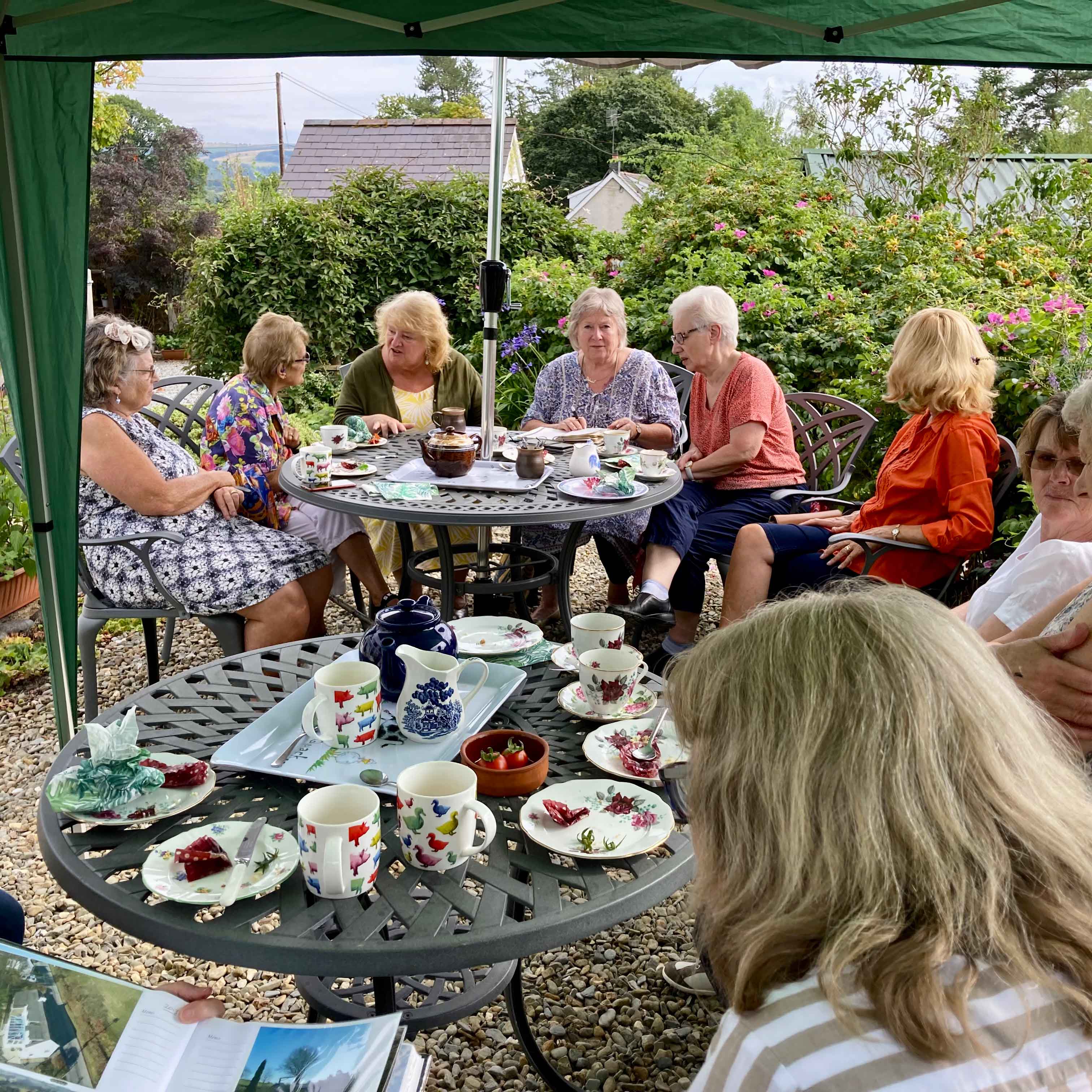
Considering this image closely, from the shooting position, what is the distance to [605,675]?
1683 mm

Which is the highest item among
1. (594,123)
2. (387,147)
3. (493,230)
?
(594,123)

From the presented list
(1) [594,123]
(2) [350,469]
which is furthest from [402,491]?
(1) [594,123]

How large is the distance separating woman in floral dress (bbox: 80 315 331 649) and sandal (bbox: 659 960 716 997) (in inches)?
62.5

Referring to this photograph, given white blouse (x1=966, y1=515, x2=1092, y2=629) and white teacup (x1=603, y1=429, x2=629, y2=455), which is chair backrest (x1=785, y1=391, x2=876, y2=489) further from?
white blouse (x1=966, y1=515, x2=1092, y2=629)

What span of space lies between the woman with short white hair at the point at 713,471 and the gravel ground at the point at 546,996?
56.4 inches

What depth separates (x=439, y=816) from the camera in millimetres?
1242

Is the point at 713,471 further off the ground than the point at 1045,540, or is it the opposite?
the point at 1045,540

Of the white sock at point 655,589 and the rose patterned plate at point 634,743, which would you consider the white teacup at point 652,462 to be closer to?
the white sock at point 655,589

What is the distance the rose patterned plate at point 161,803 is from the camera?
1351 mm

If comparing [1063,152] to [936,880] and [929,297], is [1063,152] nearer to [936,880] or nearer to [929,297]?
[929,297]

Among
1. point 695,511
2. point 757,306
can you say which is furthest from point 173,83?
point 695,511

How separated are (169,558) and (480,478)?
100 cm

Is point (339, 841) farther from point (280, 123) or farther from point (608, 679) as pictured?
point (280, 123)

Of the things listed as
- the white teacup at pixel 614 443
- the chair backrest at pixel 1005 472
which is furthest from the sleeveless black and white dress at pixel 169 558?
the chair backrest at pixel 1005 472
